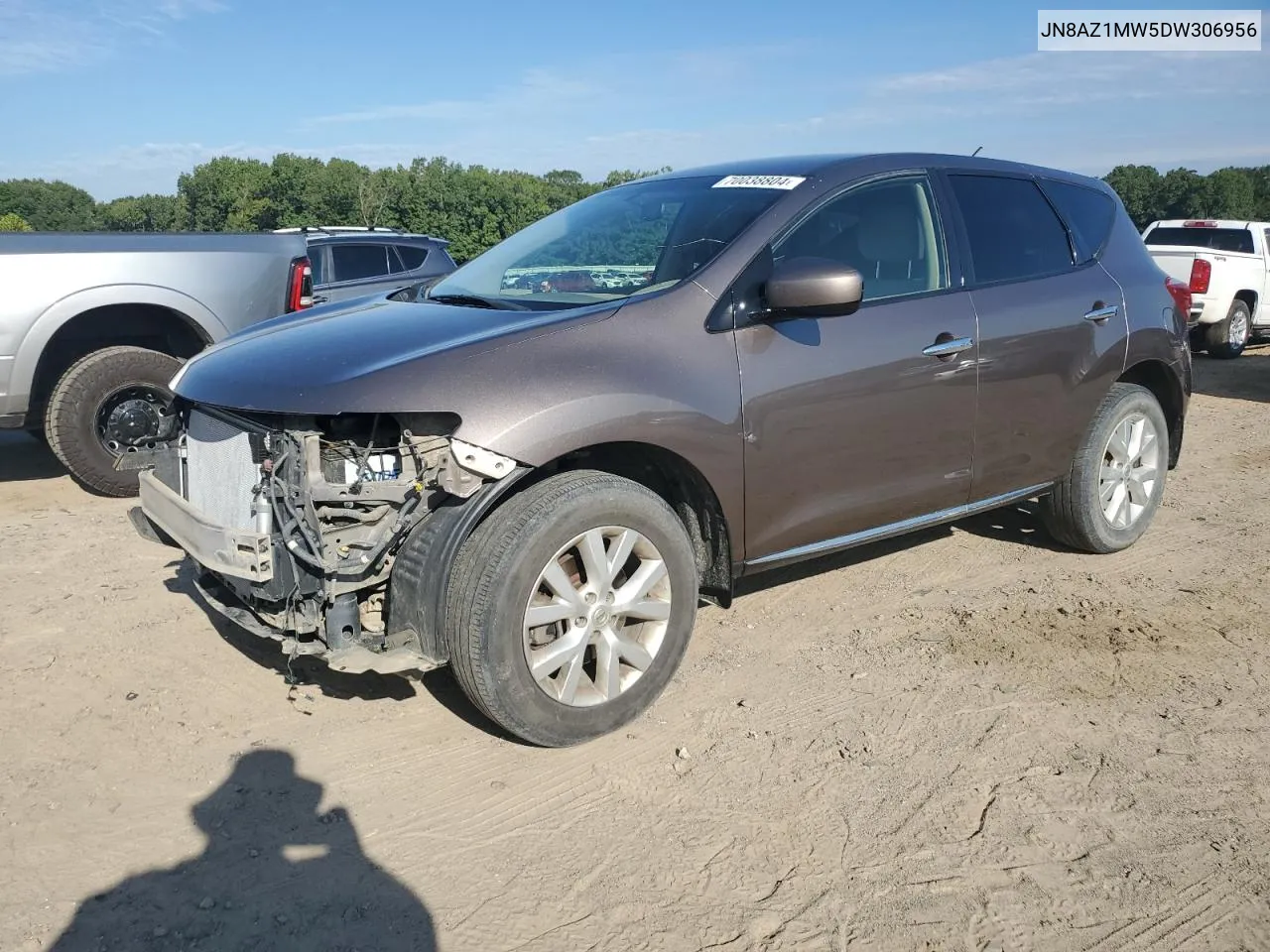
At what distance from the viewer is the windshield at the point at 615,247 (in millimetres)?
3736

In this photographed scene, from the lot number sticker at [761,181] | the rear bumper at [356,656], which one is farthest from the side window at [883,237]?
the rear bumper at [356,656]

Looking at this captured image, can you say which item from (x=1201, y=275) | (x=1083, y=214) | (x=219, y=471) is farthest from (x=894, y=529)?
(x=1201, y=275)

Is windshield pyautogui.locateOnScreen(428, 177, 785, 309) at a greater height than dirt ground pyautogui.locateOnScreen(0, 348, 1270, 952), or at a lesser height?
greater

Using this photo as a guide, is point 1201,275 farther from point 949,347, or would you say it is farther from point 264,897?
point 264,897

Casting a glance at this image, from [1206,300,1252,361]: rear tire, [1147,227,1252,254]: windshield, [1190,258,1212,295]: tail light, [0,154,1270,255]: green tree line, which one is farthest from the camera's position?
[0,154,1270,255]: green tree line

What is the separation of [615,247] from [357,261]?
710 cm

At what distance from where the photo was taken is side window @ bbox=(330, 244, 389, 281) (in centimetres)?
1036

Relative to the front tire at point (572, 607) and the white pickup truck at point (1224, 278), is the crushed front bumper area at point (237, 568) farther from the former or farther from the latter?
the white pickup truck at point (1224, 278)

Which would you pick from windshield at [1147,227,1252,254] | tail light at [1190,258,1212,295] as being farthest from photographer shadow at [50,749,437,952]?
windshield at [1147,227,1252,254]

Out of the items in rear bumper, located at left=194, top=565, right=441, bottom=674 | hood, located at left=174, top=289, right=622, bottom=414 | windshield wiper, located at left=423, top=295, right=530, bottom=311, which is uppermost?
windshield wiper, located at left=423, top=295, right=530, bottom=311

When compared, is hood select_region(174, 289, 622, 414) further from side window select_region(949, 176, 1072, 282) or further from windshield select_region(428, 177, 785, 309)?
side window select_region(949, 176, 1072, 282)

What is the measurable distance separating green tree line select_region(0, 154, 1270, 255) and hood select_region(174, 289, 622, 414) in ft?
103

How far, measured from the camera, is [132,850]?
284cm

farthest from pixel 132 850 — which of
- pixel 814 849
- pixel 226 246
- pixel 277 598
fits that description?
pixel 226 246
